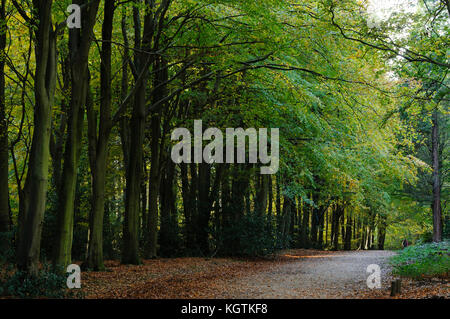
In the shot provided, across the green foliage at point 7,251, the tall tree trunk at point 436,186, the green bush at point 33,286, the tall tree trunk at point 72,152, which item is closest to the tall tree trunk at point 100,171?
the tall tree trunk at point 72,152

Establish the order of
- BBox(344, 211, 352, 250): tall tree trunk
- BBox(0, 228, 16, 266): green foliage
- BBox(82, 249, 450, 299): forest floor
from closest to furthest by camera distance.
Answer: BBox(82, 249, 450, 299): forest floor < BBox(0, 228, 16, 266): green foliage < BBox(344, 211, 352, 250): tall tree trunk

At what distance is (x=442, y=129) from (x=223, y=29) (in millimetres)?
17785

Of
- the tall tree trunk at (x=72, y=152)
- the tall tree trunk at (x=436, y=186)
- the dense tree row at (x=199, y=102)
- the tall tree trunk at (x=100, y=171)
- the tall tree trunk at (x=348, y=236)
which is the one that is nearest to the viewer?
the tall tree trunk at (x=72, y=152)

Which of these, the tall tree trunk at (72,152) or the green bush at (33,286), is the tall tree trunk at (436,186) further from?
the green bush at (33,286)

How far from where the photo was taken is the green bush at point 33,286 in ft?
25.0

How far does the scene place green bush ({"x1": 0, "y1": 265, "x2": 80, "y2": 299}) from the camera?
7.63 m

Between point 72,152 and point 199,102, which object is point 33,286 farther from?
point 199,102

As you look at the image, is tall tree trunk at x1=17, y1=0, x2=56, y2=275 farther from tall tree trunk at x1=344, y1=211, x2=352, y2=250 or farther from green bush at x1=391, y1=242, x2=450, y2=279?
tall tree trunk at x1=344, y1=211, x2=352, y2=250

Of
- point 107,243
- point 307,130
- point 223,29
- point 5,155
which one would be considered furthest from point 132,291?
point 307,130

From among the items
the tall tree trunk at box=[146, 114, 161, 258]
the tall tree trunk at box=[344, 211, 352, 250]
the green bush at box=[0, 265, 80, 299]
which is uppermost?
the tall tree trunk at box=[146, 114, 161, 258]

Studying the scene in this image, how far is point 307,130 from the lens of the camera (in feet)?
62.6

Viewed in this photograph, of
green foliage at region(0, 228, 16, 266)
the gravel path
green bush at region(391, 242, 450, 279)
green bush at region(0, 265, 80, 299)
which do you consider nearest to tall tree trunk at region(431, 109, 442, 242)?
green bush at region(391, 242, 450, 279)

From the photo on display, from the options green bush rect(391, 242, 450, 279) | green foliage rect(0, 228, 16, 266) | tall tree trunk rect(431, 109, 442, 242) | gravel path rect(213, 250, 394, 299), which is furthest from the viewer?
tall tree trunk rect(431, 109, 442, 242)

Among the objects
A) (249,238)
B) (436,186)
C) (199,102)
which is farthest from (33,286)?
(436,186)
